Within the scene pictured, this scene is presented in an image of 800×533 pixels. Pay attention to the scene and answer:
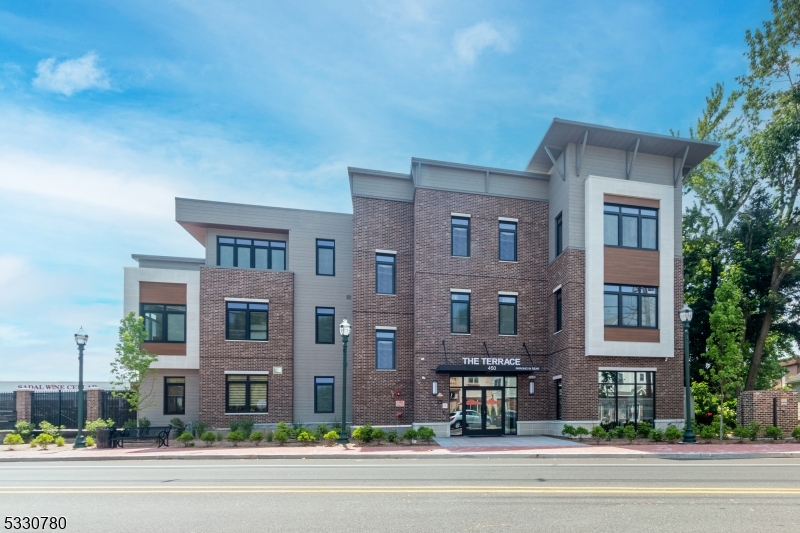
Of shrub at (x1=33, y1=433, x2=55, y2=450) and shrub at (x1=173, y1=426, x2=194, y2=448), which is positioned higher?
shrub at (x1=173, y1=426, x2=194, y2=448)

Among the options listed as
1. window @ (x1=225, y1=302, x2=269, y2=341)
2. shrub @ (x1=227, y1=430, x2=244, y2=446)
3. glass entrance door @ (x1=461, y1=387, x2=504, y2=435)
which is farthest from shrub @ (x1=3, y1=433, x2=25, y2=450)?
glass entrance door @ (x1=461, y1=387, x2=504, y2=435)

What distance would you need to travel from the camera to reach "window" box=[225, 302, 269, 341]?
987 inches

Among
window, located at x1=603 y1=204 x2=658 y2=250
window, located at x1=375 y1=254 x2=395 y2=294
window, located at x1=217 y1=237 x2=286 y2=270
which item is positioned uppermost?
window, located at x1=603 y1=204 x2=658 y2=250

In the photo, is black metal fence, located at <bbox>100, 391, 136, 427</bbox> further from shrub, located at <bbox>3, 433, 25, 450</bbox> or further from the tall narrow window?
the tall narrow window

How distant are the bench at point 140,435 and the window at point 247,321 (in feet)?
16.3

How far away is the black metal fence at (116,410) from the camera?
2608cm

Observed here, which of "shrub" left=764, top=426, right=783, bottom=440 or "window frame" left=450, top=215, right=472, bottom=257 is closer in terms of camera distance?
"shrub" left=764, top=426, right=783, bottom=440

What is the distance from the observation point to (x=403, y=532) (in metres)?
7.49

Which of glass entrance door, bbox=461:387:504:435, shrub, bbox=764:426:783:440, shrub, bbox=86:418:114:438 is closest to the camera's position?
shrub, bbox=764:426:783:440

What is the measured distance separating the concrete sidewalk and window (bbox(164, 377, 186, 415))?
17.5 ft

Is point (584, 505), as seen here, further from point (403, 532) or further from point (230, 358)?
point (230, 358)

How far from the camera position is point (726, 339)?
2305cm

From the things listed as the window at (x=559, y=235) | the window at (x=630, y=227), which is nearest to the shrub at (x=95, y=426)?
the window at (x=559, y=235)

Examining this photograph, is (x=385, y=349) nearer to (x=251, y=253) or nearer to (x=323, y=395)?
(x=323, y=395)
